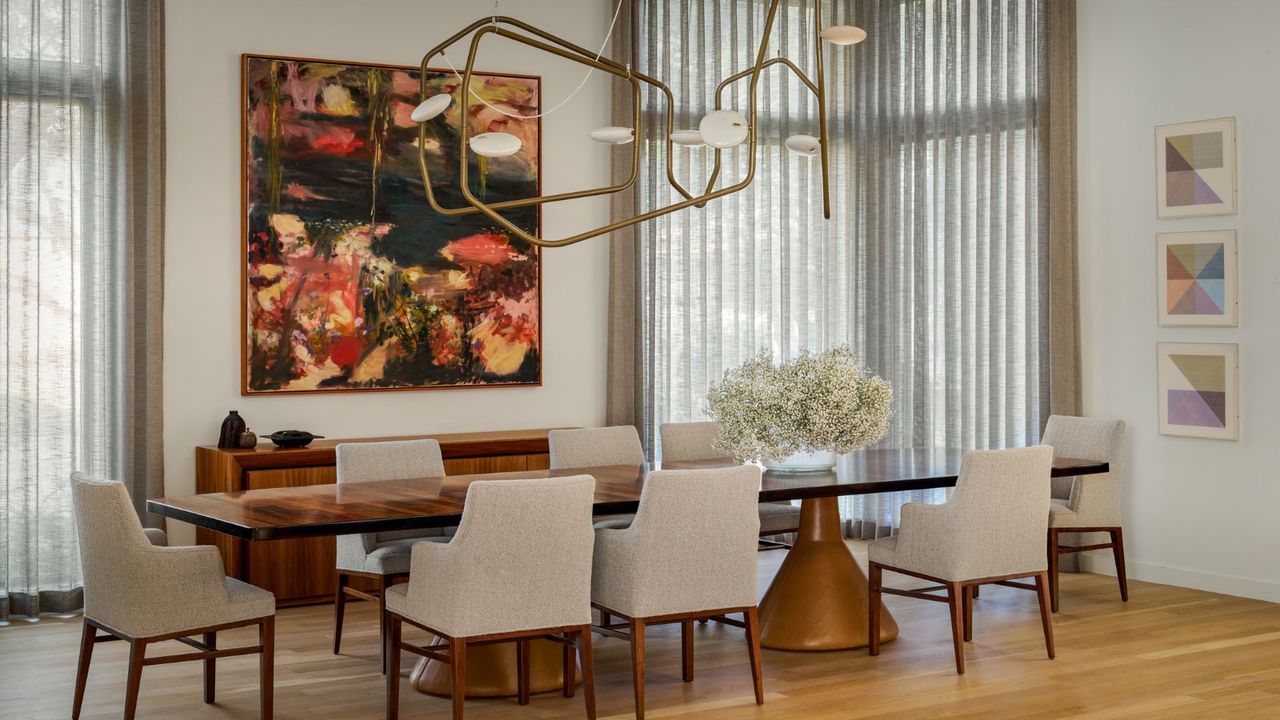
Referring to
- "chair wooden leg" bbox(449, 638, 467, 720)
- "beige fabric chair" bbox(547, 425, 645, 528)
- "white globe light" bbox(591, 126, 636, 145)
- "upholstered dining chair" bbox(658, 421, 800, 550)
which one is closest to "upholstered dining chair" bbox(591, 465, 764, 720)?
"chair wooden leg" bbox(449, 638, 467, 720)

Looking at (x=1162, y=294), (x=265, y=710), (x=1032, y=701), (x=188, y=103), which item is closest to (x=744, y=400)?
(x=1032, y=701)

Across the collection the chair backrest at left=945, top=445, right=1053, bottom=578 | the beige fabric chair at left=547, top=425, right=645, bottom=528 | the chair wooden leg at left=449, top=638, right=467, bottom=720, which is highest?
the beige fabric chair at left=547, top=425, right=645, bottom=528

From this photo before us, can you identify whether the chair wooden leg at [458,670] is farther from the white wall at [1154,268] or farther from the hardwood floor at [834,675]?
the white wall at [1154,268]

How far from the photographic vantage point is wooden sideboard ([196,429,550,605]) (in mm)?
6289

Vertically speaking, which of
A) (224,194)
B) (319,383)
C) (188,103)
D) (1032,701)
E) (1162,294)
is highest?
(188,103)

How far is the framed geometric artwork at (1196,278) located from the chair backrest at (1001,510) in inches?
79.8

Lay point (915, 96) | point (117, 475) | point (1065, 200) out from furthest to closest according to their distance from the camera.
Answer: point (915, 96), point (1065, 200), point (117, 475)

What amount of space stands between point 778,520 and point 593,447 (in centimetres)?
97

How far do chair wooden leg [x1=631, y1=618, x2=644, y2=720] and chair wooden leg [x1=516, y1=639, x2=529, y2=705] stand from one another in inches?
17.2

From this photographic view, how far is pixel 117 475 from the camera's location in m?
6.42

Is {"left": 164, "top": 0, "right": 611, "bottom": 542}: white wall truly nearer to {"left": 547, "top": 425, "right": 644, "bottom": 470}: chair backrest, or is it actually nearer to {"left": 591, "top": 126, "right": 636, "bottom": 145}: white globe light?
{"left": 547, "top": 425, "right": 644, "bottom": 470}: chair backrest

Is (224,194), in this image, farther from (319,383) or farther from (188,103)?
(319,383)

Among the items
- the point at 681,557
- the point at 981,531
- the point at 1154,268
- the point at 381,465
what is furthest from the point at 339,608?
the point at 1154,268

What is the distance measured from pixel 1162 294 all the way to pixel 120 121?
17.7 feet
